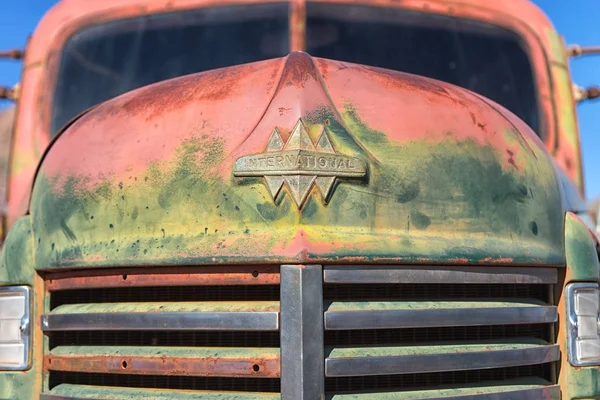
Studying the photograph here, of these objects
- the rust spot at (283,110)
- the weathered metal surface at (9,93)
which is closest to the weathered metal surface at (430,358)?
the rust spot at (283,110)

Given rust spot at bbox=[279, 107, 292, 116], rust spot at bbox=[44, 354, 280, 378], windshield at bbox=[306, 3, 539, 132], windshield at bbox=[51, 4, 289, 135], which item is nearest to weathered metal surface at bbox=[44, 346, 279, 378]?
rust spot at bbox=[44, 354, 280, 378]

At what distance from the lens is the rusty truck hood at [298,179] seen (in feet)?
7.73

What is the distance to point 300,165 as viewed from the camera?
2316 millimetres

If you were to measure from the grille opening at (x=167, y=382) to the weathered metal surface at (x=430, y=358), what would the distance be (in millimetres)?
209

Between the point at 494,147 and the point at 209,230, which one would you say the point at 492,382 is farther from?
the point at 209,230

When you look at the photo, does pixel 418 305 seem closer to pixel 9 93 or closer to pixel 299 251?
pixel 299 251

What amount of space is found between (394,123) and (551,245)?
70cm

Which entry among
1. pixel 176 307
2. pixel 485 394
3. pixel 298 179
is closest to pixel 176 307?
pixel 176 307

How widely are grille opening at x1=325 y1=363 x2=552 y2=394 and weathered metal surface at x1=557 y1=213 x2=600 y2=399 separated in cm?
7

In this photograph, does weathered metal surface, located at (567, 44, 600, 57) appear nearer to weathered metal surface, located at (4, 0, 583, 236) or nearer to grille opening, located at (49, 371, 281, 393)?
weathered metal surface, located at (4, 0, 583, 236)

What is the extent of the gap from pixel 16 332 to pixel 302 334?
3.50ft

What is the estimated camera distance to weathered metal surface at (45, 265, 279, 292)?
92.4 inches

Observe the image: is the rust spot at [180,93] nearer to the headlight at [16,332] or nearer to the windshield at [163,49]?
the headlight at [16,332]

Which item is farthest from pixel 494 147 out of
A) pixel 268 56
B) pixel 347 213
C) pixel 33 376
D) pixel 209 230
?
pixel 33 376
